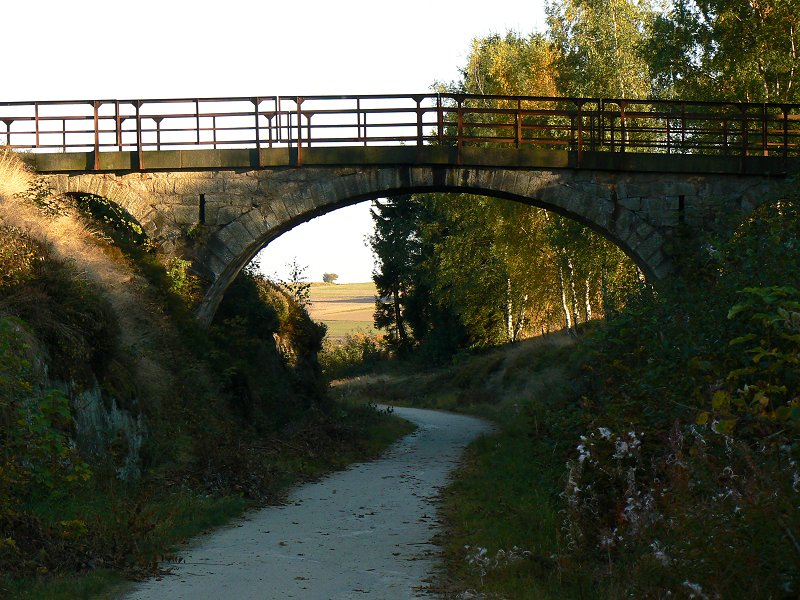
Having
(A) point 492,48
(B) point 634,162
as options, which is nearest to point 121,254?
(B) point 634,162

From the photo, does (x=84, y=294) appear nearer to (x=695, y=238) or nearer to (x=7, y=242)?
(x=7, y=242)

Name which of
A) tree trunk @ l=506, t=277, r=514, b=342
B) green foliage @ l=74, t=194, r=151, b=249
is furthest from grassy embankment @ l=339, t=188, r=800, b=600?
tree trunk @ l=506, t=277, r=514, b=342

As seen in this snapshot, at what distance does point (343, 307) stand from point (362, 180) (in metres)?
92.7

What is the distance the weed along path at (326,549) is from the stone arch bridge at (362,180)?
6517mm

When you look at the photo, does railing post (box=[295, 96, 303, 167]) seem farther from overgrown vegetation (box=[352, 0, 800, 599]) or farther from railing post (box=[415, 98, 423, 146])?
overgrown vegetation (box=[352, 0, 800, 599])

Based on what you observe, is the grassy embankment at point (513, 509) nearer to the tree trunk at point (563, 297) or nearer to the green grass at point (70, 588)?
the green grass at point (70, 588)

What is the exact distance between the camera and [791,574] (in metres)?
5.32

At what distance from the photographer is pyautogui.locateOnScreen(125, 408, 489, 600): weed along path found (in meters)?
7.43

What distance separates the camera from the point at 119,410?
40.0ft

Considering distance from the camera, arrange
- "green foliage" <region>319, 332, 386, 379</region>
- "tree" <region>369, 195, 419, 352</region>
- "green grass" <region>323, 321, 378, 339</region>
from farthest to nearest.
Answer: "green grass" <region>323, 321, 378, 339</region>, "green foliage" <region>319, 332, 386, 379</region>, "tree" <region>369, 195, 419, 352</region>

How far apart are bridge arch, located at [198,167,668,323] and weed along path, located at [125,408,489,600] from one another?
611 cm

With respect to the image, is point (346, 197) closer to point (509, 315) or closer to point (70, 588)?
point (70, 588)

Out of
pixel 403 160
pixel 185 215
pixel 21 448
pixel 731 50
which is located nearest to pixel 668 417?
pixel 21 448

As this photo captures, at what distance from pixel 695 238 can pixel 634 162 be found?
6.49 feet
